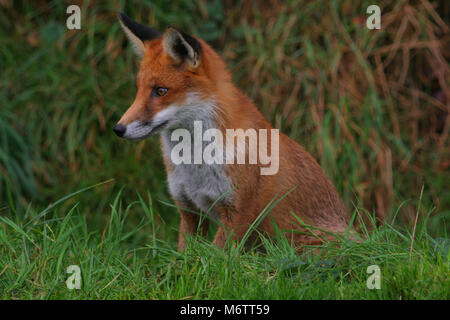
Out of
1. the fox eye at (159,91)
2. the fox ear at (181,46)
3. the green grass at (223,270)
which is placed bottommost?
the green grass at (223,270)

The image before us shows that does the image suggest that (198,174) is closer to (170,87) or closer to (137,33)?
(170,87)

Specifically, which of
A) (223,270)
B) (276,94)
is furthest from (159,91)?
(276,94)

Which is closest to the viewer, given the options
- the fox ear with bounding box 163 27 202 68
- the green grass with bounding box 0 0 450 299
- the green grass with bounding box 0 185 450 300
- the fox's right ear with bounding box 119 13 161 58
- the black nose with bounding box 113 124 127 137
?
the green grass with bounding box 0 185 450 300

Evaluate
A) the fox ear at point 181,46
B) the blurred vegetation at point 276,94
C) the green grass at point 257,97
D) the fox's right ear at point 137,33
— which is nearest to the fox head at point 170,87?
the fox ear at point 181,46

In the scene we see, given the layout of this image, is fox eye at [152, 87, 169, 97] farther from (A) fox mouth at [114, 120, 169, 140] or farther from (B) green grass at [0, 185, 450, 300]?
(B) green grass at [0, 185, 450, 300]

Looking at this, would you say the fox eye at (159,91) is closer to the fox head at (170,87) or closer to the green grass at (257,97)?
the fox head at (170,87)

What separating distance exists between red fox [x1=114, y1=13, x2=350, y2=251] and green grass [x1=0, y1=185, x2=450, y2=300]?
427mm

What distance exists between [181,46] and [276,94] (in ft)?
10.5

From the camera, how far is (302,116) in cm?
757

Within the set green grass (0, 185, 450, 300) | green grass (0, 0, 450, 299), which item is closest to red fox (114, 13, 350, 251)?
green grass (0, 185, 450, 300)

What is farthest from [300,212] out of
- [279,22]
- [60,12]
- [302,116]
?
[60,12]

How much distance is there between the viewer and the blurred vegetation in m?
7.42

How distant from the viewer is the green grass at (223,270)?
359 cm

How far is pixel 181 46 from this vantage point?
15.0 ft
